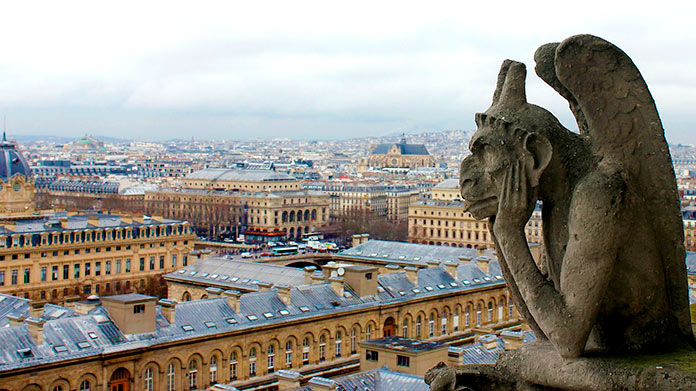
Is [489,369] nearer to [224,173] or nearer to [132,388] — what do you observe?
[132,388]

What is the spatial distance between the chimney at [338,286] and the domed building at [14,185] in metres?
55.0

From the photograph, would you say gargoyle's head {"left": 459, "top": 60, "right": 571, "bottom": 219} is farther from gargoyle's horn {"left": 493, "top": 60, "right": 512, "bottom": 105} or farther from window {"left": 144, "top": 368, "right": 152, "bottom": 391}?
window {"left": 144, "top": 368, "right": 152, "bottom": 391}

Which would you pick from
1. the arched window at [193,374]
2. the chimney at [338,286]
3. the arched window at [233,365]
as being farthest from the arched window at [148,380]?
the chimney at [338,286]

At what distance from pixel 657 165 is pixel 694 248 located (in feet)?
330

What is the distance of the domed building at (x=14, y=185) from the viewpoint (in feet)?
292

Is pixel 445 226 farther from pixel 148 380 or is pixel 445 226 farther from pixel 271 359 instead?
pixel 148 380

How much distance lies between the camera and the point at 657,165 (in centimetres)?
633

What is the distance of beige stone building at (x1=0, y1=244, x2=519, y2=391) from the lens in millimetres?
31281

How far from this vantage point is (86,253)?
7462cm

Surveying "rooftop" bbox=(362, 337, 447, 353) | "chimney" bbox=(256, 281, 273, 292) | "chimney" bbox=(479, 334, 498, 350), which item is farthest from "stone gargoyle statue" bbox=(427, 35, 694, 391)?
"chimney" bbox=(256, 281, 273, 292)

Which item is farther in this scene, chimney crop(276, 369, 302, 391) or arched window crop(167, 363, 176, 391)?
arched window crop(167, 363, 176, 391)

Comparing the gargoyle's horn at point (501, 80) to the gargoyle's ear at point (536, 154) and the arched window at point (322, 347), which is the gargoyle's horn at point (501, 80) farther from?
the arched window at point (322, 347)

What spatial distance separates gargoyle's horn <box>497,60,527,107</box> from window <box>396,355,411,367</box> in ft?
79.9

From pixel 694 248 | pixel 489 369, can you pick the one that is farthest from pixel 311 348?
pixel 694 248
